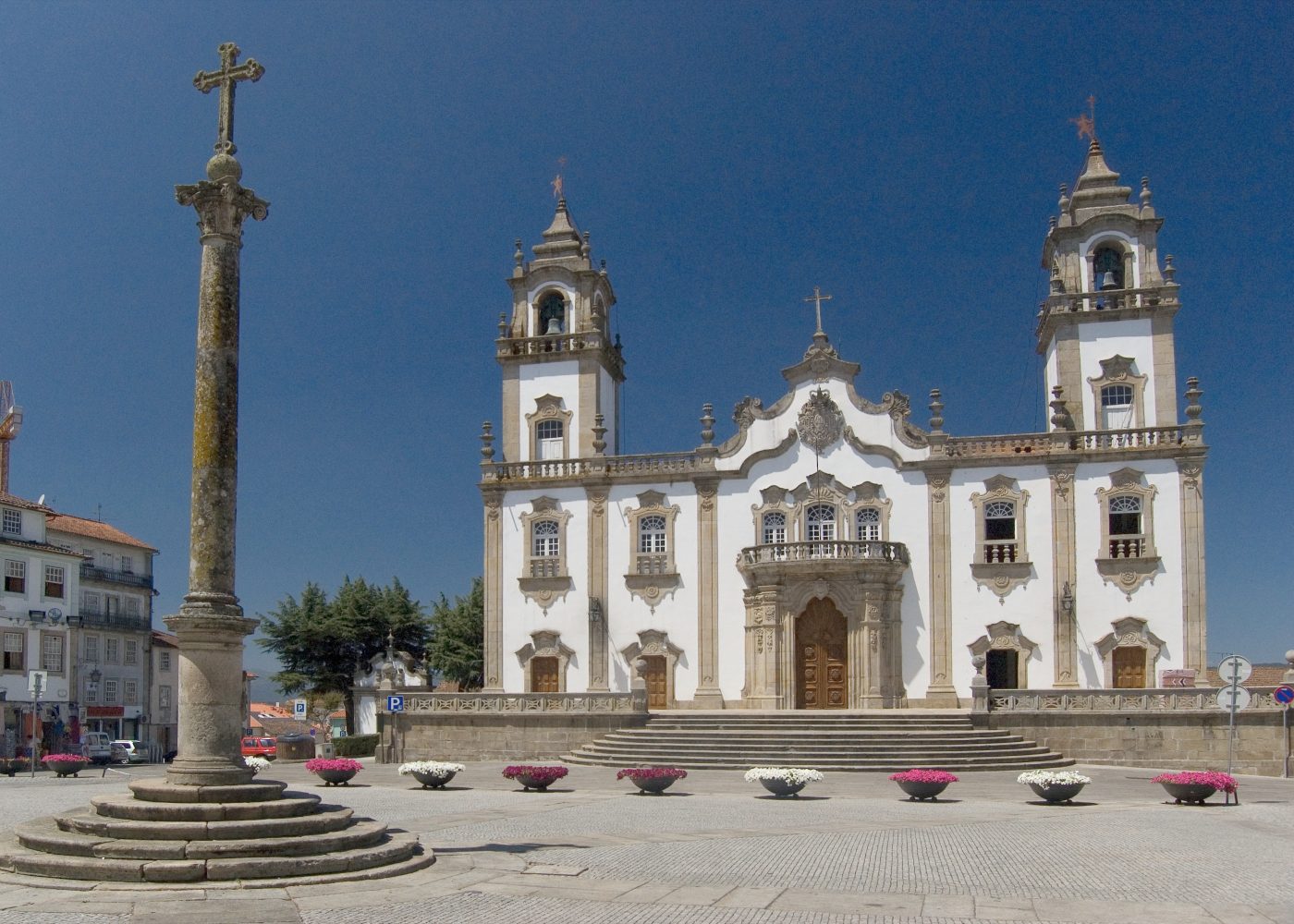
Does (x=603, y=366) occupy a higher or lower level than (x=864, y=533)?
higher

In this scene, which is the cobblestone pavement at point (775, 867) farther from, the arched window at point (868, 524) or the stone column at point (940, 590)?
the arched window at point (868, 524)

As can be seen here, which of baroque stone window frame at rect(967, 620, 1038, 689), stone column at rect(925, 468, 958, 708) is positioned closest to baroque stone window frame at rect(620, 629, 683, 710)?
stone column at rect(925, 468, 958, 708)

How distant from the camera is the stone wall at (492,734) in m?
34.7

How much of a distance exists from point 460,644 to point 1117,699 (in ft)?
96.2

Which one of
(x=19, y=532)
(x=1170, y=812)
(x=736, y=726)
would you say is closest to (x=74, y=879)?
(x=1170, y=812)

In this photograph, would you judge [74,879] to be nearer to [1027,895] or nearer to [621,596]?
[1027,895]

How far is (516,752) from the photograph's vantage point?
35.0 m

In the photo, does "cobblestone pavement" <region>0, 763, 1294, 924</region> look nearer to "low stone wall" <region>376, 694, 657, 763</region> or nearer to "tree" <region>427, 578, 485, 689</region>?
"low stone wall" <region>376, 694, 657, 763</region>

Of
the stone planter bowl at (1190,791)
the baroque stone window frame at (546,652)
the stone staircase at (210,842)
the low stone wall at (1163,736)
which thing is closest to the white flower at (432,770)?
the stone staircase at (210,842)

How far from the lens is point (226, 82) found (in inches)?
647

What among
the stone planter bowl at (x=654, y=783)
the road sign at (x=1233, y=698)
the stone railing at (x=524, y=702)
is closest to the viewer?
the stone planter bowl at (x=654, y=783)

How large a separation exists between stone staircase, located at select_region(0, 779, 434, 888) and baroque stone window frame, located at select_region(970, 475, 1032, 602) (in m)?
26.3

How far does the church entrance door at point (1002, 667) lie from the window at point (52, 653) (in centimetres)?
3403

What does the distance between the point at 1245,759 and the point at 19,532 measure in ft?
137
